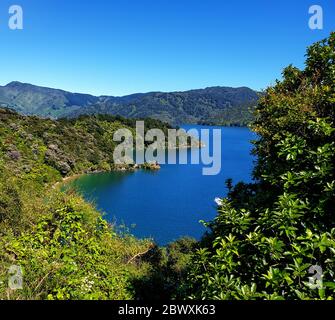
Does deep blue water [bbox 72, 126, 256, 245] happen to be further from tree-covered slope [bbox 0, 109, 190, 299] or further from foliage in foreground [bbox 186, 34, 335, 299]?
foliage in foreground [bbox 186, 34, 335, 299]

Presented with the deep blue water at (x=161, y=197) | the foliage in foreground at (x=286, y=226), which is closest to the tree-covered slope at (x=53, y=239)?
the foliage in foreground at (x=286, y=226)

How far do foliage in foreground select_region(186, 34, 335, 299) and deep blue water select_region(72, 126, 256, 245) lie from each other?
2187 centimetres

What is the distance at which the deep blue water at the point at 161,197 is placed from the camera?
4322 cm

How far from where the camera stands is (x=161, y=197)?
60.4 metres

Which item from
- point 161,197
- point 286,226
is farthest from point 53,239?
point 161,197

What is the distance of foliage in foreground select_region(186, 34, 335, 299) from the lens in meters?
4.66

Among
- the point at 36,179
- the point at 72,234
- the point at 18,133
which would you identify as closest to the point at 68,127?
the point at 18,133

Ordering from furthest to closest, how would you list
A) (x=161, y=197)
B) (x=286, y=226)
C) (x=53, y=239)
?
(x=161, y=197) < (x=53, y=239) < (x=286, y=226)

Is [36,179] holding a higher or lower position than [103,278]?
lower

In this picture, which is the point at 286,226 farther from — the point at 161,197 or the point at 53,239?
the point at 161,197

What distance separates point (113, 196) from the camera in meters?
60.2

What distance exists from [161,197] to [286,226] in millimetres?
55583

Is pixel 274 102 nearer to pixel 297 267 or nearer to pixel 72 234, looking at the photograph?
pixel 297 267
